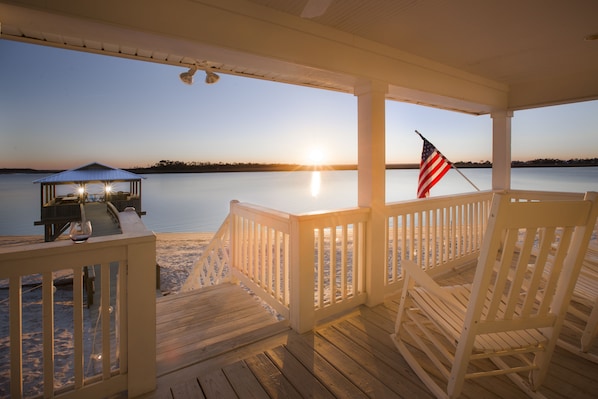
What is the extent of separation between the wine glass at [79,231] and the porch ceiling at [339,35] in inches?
45.5

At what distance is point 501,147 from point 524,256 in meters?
3.81

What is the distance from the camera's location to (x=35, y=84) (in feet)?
56.7

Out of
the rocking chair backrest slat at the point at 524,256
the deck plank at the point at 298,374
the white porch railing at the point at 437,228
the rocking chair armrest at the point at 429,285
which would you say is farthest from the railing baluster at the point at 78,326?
the white porch railing at the point at 437,228

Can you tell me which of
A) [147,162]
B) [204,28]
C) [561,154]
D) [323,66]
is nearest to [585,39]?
[323,66]

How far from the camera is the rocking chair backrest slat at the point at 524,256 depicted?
1.22m

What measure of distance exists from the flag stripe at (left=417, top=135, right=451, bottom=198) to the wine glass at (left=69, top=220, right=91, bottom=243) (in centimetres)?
402

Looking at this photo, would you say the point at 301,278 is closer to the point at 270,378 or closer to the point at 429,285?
the point at 270,378

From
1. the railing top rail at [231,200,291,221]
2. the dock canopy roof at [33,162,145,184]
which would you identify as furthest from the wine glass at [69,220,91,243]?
the dock canopy roof at [33,162,145,184]

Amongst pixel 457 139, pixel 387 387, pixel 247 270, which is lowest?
pixel 387 387

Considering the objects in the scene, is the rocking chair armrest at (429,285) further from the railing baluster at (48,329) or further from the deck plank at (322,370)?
the railing baluster at (48,329)

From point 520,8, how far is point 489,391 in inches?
104

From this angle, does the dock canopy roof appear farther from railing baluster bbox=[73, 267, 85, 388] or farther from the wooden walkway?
railing baluster bbox=[73, 267, 85, 388]

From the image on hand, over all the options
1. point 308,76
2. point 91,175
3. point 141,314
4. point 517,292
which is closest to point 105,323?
point 141,314

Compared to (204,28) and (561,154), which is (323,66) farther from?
(561,154)
